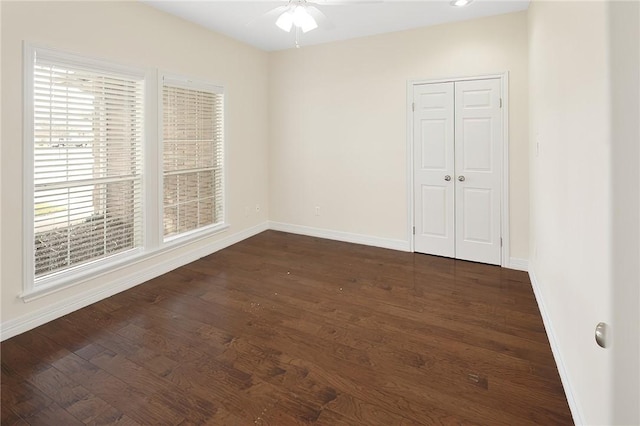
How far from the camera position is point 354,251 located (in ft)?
15.1

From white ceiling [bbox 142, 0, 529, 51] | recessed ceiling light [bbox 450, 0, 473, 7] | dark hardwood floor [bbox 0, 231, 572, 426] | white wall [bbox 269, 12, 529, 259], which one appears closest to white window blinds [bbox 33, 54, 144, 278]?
dark hardwood floor [bbox 0, 231, 572, 426]

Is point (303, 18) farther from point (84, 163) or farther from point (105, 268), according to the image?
point (105, 268)

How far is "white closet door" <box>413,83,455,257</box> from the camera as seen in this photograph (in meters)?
4.15

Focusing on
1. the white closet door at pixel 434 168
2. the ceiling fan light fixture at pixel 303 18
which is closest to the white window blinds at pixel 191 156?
the ceiling fan light fixture at pixel 303 18

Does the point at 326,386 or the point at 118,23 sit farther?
the point at 118,23

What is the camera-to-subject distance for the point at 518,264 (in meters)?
3.87

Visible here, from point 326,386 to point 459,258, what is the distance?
2845 mm

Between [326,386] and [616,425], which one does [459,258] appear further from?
[616,425]

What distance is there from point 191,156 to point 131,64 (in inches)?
46.8

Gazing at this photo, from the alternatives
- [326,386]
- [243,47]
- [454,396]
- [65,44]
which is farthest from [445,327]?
[243,47]

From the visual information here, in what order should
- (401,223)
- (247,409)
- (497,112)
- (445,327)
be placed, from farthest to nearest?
(401,223) → (497,112) → (445,327) → (247,409)

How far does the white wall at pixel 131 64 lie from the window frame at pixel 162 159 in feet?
0.27

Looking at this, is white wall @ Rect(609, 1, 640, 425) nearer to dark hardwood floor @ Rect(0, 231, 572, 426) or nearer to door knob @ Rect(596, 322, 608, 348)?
door knob @ Rect(596, 322, 608, 348)

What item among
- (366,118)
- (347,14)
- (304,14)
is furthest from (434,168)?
(304,14)
